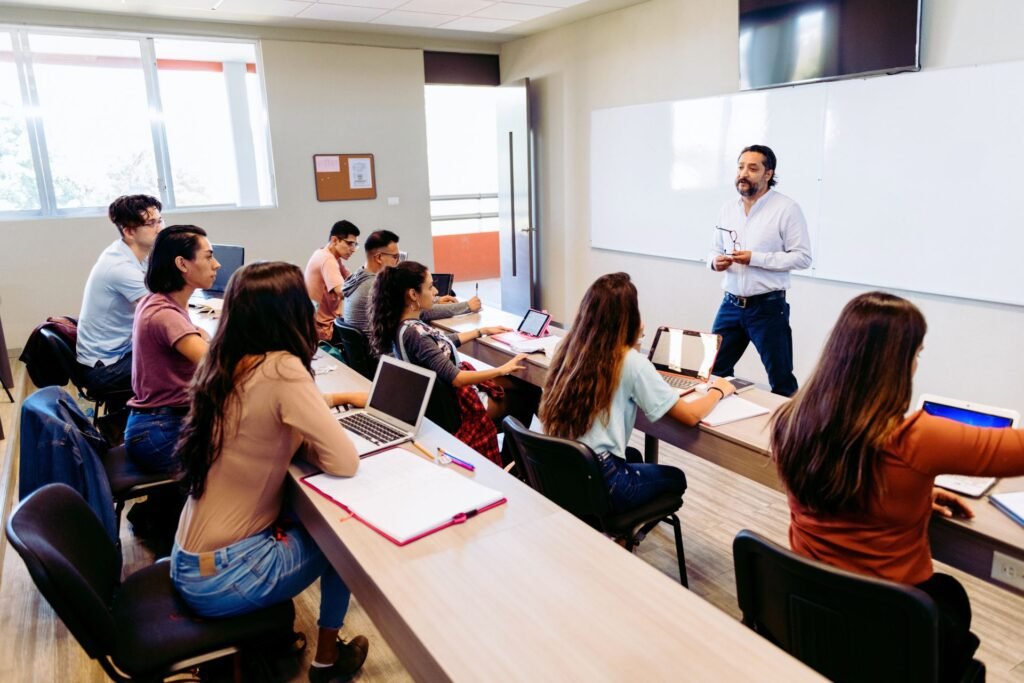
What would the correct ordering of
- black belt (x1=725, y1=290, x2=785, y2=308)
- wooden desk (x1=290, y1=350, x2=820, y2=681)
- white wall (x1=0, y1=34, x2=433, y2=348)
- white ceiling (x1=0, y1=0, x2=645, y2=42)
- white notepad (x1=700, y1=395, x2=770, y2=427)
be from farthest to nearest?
white wall (x1=0, y1=34, x2=433, y2=348) → white ceiling (x1=0, y1=0, x2=645, y2=42) → black belt (x1=725, y1=290, x2=785, y2=308) → white notepad (x1=700, y1=395, x2=770, y2=427) → wooden desk (x1=290, y1=350, x2=820, y2=681)

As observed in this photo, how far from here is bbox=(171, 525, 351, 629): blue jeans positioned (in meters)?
1.55

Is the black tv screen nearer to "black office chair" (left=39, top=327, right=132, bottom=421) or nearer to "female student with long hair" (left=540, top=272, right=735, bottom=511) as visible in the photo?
"female student with long hair" (left=540, top=272, right=735, bottom=511)

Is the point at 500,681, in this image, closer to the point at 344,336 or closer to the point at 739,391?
the point at 739,391

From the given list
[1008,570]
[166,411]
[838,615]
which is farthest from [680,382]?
[166,411]

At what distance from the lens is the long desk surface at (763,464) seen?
4.79 ft

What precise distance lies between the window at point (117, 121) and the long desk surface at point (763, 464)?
4138 millimetres

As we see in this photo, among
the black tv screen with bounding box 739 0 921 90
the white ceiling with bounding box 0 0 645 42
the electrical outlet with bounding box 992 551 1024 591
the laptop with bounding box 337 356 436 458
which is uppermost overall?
the white ceiling with bounding box 0 0 645 42

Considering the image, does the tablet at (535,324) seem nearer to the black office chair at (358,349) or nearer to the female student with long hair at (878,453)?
the black office chair at (358,349)

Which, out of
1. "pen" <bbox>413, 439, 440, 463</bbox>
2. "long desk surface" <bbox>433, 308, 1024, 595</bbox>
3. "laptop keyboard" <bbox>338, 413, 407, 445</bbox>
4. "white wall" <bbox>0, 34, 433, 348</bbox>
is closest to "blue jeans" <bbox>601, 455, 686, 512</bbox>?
"long desk surface" <bbox>433, 308, 1024, 595</bbox>

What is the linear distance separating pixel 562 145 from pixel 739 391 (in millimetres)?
4541

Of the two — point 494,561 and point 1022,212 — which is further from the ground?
point 1022,212

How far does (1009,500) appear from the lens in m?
1.55

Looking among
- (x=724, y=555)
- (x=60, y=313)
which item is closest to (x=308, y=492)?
(x=724, y=555)

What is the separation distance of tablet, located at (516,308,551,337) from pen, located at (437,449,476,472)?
143cm
